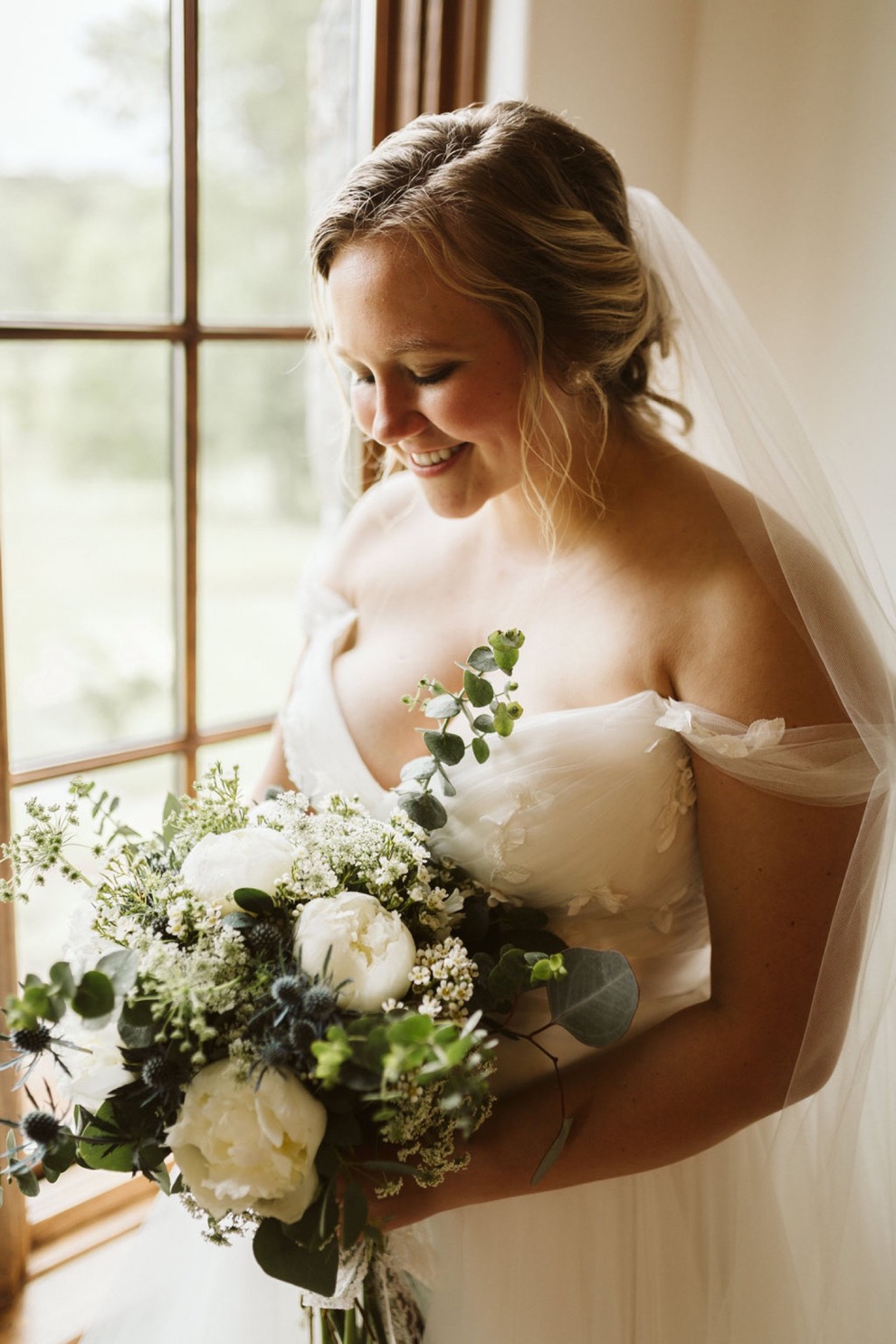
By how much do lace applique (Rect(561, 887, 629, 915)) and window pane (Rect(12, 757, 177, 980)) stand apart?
511 mm

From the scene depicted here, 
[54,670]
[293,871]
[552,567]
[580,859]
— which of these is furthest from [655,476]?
[54,670]

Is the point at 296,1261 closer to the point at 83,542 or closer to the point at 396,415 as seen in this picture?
the point at 396,415

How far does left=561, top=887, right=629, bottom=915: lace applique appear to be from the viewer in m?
1.17

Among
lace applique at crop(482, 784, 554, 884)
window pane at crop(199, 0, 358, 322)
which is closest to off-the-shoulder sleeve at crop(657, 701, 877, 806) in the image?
lace applique at crop(482, 784, 554, 884)

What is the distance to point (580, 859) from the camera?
115cm

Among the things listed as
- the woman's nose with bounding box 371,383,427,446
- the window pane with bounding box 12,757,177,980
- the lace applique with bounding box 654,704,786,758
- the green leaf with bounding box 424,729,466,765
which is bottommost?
the window pane with bounding box 12,757,177,980

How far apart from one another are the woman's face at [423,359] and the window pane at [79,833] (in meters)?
0.54

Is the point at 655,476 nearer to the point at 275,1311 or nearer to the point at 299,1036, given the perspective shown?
the point at 299,1036

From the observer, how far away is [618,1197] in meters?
1.23

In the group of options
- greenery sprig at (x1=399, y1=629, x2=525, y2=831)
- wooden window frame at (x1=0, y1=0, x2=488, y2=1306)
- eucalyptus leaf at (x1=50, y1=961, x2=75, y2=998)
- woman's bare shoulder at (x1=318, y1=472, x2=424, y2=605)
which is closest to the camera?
eucalyptus leaf at (x1=50, y1=961, x2=75, y2=998)

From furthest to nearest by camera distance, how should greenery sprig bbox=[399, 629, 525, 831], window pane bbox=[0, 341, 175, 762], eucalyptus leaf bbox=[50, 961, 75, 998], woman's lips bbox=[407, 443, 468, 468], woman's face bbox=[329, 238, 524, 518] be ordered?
window pane bbox=[0, 341, 175, 762] < woman's lips bbox=[407, 443, 468, 468] < woman's face bbox=[329, 238, 524, 518] < greenery sprig bbox=[399, 629, 525, 831] < eucalyptus leaf bbox=[50, 961, 75, 998]

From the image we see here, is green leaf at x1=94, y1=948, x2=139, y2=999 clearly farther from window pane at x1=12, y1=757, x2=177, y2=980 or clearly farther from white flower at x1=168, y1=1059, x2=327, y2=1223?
window pane at x1=12, y1=757, x2=177, y2=980

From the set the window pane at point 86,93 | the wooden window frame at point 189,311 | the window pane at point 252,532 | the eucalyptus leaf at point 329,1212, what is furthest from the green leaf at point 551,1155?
the window pane at point 252,532

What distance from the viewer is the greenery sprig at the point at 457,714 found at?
3.35 feet
